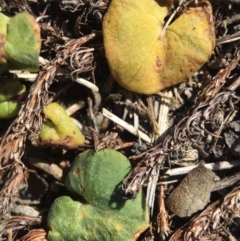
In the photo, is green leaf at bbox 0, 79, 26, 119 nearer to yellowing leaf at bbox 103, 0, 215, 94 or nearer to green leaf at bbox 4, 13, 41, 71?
green leaf at bbox 4, 13, 41, 71

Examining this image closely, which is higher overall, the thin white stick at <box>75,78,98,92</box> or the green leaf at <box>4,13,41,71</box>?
the green leaf at <box>4,13,41,71</box>

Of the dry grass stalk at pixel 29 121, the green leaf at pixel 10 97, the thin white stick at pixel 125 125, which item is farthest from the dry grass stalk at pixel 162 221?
the green leaf at pixel 10 97

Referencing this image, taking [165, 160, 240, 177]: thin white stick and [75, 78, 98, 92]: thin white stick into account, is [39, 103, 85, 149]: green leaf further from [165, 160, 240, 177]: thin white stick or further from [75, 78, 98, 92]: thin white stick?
[165, 160, 240, 177]: thin white stick

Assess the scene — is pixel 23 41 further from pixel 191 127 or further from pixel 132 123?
pixel 191 127

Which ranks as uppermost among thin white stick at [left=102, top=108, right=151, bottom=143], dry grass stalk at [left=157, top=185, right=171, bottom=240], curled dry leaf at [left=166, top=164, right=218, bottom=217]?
thin white stick at [left=102, top=108, right=151, bottom=143]

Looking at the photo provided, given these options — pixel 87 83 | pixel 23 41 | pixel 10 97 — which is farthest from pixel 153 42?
pixel 10 97

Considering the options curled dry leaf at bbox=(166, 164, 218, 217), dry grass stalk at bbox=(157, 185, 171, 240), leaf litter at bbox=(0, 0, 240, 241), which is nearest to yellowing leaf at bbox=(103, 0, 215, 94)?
leaf litter at bbox=(0, 0, 240, 241)

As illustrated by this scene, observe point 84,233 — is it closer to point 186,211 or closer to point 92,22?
point 186,211

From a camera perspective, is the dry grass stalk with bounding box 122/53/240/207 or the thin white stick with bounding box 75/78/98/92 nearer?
the dry grass stalk with bounding box 122/53/240/207
